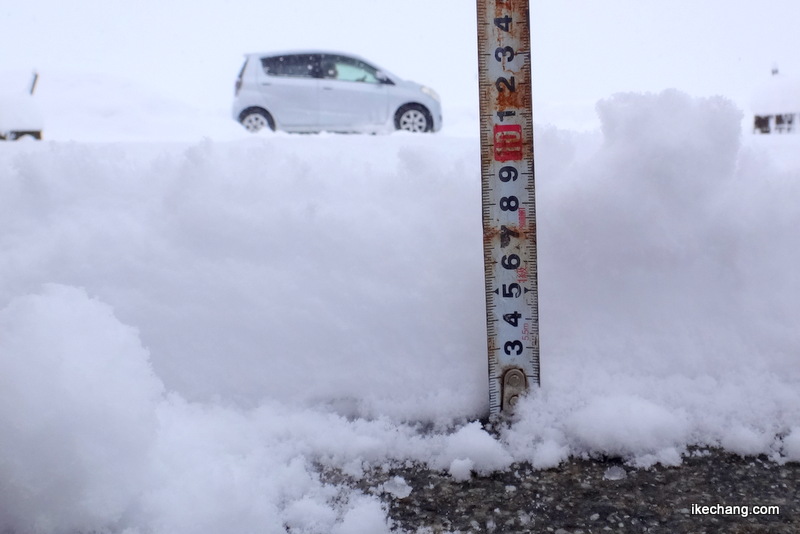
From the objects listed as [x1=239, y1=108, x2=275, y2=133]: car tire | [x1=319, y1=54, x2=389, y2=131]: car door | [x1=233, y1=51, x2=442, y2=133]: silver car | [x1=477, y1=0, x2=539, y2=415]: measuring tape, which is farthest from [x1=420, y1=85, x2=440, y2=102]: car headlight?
[x1=477, y1=0, x2=539, y2=415]: measuring tape

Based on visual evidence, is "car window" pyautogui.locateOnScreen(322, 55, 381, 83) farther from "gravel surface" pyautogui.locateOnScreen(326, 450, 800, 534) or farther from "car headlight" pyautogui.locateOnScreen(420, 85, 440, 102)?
"gravel surface" pyautogui.locateOnScreen(326, 450, 800, 534)

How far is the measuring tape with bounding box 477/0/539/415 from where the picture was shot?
7.37 feet

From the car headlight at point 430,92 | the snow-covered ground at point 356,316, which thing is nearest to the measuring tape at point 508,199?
the snow-covered ground at point 356,316

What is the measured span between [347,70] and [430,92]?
4.75ft

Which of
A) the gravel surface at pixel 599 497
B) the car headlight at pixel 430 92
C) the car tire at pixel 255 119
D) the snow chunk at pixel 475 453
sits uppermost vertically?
the car headlight at pixel 430 92

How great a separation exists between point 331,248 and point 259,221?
1.16 ft

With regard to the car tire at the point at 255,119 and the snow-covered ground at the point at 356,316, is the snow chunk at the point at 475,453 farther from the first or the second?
the car tire at the point at 255,119

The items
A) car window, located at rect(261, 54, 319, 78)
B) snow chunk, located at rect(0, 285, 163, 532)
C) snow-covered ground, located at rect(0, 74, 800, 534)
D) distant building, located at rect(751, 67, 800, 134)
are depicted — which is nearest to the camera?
snow chunk, located at rect(0, 285, 163, 532)

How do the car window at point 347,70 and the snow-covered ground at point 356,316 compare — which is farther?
the car window at point 347,70

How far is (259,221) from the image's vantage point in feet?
9.11

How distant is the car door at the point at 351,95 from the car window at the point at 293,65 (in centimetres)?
21

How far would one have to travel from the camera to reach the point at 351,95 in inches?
408

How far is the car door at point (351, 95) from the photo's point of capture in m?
10.3

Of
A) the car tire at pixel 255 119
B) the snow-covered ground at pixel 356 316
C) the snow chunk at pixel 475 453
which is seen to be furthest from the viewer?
the car tire at pixel 255 119
